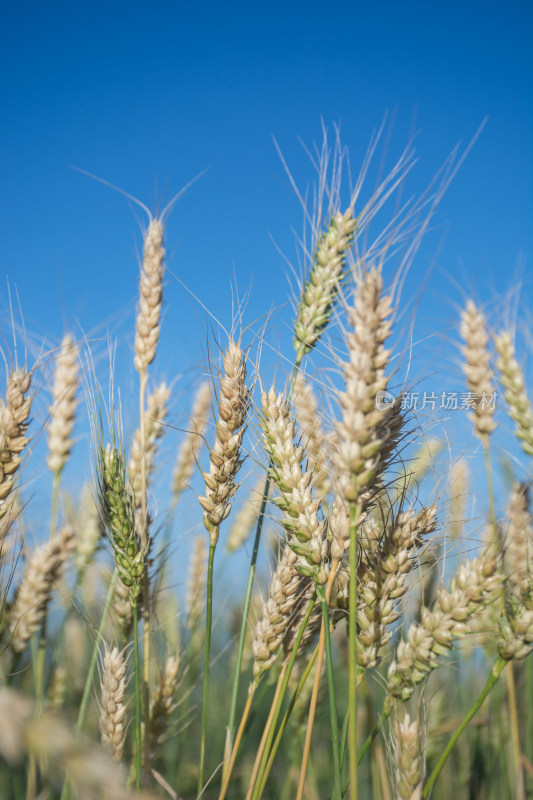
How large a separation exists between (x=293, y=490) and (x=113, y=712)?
2.89ft

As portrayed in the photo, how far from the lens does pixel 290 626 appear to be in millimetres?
1771

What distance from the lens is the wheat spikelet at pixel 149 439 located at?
223cm

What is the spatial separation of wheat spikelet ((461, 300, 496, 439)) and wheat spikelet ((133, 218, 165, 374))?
137cm

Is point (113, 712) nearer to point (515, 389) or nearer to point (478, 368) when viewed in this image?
point (478, 368)

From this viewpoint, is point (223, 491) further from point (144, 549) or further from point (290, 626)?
point (290, 626)

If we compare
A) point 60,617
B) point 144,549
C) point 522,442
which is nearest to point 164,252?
point 144,549

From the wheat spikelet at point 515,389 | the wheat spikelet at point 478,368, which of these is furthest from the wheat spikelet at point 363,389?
the wheat spikelet at point 515,389

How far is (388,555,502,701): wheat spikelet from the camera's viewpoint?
154cm

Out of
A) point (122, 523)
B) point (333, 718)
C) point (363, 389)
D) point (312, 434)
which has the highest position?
point (312, 434)

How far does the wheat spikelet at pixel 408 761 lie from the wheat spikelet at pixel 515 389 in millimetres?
1368

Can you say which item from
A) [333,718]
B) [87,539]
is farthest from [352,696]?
[87,539]

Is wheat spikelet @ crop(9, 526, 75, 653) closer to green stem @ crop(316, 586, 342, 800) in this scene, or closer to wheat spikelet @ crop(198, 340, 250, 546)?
wheat spikelet @ crop(198, 340, 250, 546)

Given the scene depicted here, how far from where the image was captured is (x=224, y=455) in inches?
67.1

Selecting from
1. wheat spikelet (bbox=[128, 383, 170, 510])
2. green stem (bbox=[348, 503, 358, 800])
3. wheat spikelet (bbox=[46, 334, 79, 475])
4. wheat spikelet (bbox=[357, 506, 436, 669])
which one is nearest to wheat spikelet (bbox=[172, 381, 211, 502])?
wheat spikelet (bbox=[128, 383, 170, 510])
